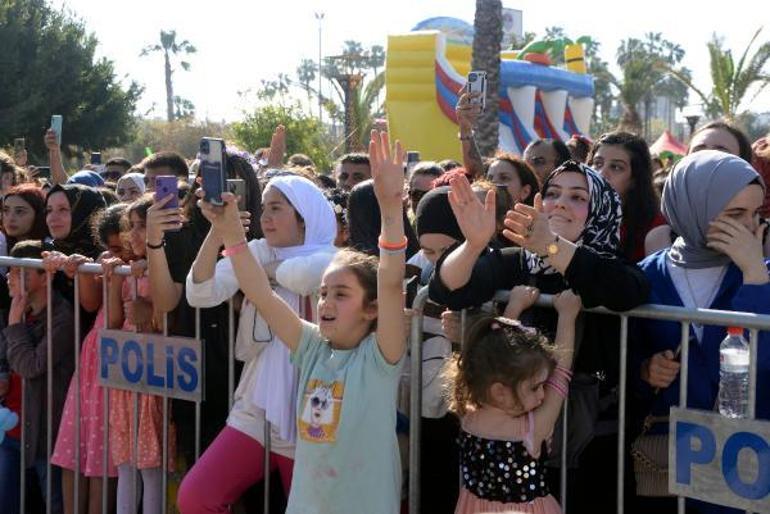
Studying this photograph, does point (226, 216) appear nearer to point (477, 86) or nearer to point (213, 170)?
point (213, 170)

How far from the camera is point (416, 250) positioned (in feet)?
16.7

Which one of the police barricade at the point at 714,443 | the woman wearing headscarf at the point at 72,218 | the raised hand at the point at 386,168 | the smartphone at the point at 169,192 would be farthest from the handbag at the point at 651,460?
the woman wearing headscarf at the point at 72,218

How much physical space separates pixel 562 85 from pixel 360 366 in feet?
80.5

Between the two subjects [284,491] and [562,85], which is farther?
[562,85]

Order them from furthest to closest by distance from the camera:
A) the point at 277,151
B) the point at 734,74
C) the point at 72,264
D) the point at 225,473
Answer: the point at 734,74 < the point at 277,151 < the point at 72,264 < the point at 225,473

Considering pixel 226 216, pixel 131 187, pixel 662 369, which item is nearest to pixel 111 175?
pixel 131 187

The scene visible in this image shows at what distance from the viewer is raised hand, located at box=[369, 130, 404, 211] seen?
3.42 meters

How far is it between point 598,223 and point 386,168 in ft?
2.95

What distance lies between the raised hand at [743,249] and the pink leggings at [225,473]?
197cm

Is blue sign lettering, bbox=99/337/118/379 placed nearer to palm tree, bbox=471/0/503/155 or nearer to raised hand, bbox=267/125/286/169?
raised hand, bbox=267/125/286/169

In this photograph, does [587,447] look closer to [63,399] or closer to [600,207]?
[600,207]

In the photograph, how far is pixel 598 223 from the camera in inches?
151

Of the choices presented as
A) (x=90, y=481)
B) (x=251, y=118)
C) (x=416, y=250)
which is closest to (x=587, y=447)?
(x=416, y=250)

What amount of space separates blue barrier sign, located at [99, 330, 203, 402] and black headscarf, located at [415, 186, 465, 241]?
3.82 feet
